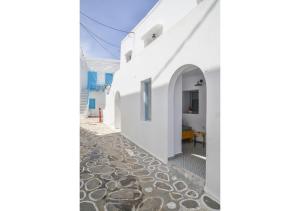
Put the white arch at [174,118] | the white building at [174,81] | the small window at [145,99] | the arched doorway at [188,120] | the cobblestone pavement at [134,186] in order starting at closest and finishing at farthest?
the cobblestone pavement at [134,186]
the white building at [174,81]
the arched doorway at [188,120]
the white arch at [174,118]
the small window at [145,99]

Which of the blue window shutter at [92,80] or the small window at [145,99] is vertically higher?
the blue window shutter at [92,80]

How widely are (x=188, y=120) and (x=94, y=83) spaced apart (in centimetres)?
1483

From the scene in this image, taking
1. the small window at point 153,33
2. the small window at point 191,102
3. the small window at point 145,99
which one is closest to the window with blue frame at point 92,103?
the small window at point 153,33

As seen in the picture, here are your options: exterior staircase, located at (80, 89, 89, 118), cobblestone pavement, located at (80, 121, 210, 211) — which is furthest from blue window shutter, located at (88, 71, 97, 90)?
cobblestone pavement, located at (80, 121, 210, 211)

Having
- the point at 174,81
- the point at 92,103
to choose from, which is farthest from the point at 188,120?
the point at 92,103

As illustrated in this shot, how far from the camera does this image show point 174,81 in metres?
4.43

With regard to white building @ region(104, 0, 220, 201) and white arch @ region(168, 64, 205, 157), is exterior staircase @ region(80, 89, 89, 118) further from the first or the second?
white arch @ region(168, 64, 205, 157)

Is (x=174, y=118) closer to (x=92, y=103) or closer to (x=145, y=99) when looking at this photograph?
(x=145, y=99)

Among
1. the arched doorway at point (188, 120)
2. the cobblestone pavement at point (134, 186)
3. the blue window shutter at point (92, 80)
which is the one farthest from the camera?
the blue window shutter at point (92, 80)

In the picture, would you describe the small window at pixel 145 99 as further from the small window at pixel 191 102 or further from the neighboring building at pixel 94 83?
the neighboring building at pixel 94 83

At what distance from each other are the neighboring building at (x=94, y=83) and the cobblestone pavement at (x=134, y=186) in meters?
13.5

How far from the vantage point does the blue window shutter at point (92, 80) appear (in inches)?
723
